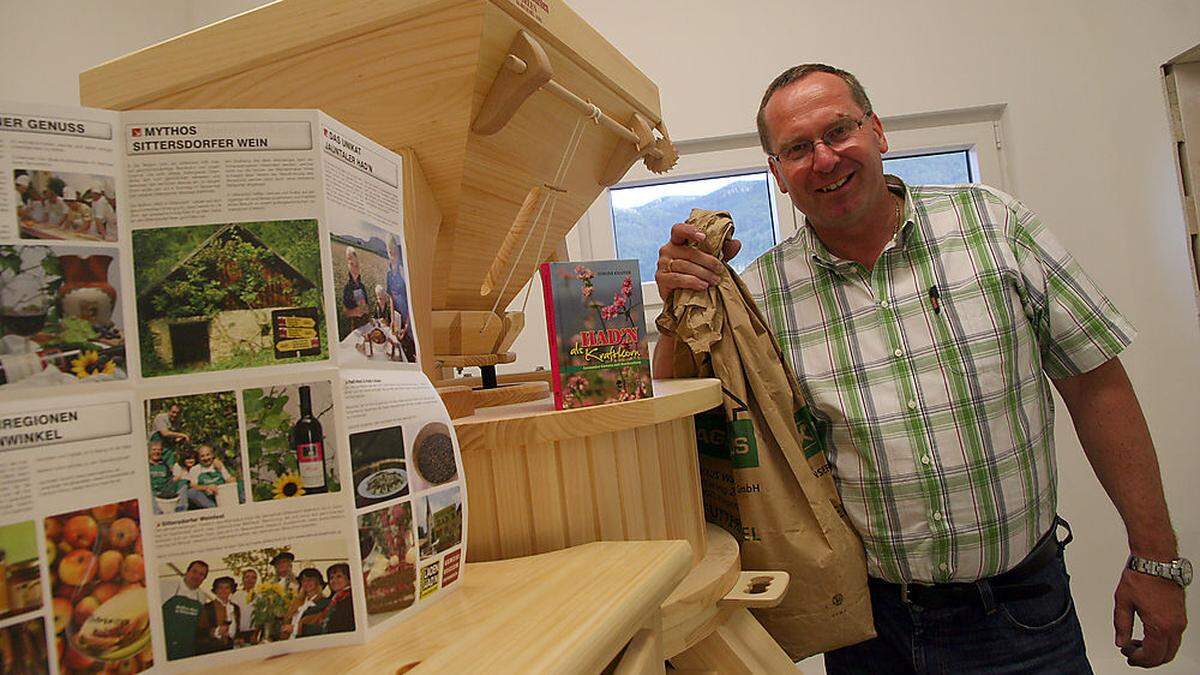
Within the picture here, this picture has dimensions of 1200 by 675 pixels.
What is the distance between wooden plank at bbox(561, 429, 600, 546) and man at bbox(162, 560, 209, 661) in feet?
1.20

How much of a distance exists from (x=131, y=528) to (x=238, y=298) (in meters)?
0.15

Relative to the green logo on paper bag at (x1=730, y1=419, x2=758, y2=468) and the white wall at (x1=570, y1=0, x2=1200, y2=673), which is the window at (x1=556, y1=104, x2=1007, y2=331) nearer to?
the white wall at (x1=570, y1=0, x2=1200, y2=673)

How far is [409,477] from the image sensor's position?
1.77 ft

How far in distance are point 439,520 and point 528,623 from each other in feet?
0.41

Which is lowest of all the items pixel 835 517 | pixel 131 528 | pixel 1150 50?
pixel 835 517

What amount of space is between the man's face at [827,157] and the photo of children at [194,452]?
1.11m

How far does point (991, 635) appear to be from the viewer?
4.09 feet

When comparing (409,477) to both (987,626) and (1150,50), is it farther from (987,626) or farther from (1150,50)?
(1150,50)

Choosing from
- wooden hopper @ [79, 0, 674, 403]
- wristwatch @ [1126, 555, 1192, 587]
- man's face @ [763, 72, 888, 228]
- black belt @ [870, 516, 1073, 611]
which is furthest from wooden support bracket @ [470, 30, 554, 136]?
wristwatch @ [1126, 555, 1192, 587]

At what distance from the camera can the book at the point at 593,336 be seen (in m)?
0.80

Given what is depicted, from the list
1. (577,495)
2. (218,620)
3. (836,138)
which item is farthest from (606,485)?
(836,138)

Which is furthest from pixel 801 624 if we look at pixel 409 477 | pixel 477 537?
pixel 409 477

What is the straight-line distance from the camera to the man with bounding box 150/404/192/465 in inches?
18.1

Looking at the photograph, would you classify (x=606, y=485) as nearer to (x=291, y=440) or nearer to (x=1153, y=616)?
(x=291, y=440)
